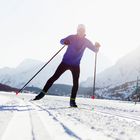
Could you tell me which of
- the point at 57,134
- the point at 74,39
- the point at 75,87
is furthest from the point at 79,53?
the point at 57,134

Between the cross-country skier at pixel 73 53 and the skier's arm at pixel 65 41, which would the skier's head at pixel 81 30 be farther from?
the skier's arm at pixel 65 41

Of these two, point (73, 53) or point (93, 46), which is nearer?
point (73, 53)

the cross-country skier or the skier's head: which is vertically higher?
the skier's head

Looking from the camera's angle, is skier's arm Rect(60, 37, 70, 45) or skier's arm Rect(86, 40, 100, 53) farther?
skier's arm Rect(86, 40, 100, 53)

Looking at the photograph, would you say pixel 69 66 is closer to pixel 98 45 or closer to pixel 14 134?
pixel 98 45

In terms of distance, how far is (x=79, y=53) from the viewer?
10781 mm

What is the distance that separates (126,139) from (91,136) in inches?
15.6

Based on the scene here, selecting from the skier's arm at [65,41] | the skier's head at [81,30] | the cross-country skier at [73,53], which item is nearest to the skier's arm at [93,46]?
the cross-country skier at [73,53]

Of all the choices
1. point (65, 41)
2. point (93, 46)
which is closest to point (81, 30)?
point (65, 41)

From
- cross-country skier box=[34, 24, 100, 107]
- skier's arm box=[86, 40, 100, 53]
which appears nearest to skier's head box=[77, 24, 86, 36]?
cross-country skier box=[34, 24, 100, 107]

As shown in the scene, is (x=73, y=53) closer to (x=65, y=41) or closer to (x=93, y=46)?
(x=65, y=41)

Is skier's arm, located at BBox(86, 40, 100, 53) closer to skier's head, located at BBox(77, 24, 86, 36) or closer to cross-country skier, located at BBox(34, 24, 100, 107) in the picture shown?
cross-country skier, located at BBox(34, 24, 100, 107)

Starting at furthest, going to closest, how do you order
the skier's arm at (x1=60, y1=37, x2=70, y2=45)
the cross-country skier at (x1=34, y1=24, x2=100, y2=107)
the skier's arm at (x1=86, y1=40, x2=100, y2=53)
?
the skier's arm at (x1=86, y1=40, x2=100, y2=53), the cross-country skier at (x1=34, y1=24, x2=100, y2=107), the skier's arm at (x1=60, y1=37, x2=70, y2=45)

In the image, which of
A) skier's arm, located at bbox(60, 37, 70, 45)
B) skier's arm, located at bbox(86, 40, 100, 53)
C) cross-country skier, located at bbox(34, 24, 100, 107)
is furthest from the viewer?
skier's arm, located at bbox(86, 40, 100, 53)
